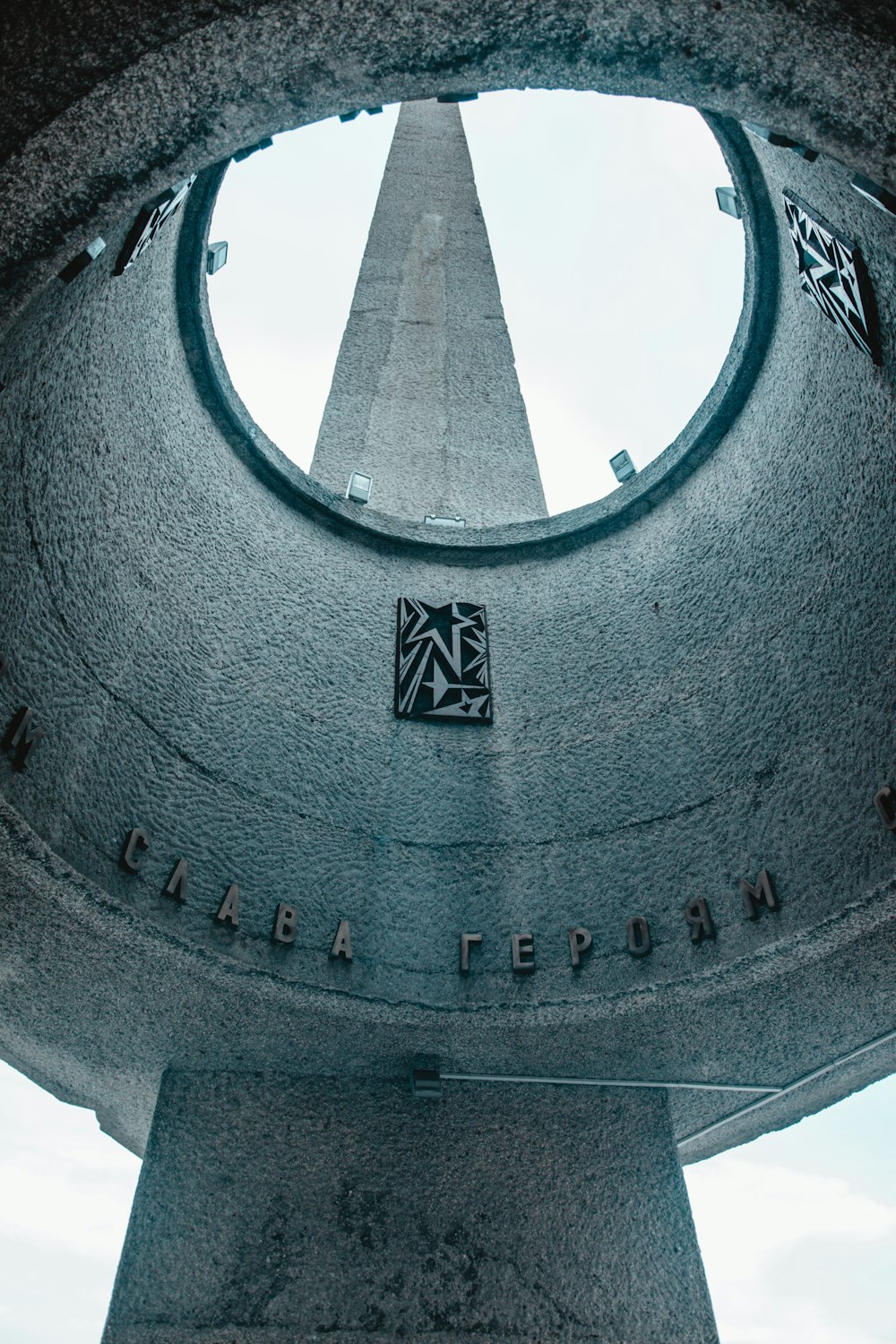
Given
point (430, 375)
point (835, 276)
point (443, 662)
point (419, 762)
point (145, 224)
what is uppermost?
point (430, 375)

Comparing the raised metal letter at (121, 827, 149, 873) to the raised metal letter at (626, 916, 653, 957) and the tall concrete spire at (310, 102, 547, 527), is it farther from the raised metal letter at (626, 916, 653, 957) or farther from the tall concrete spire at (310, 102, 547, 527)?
the tall concrete spire at (310, 102, 547, 527)

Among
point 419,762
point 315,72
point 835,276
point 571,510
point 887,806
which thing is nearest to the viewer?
point 315,72

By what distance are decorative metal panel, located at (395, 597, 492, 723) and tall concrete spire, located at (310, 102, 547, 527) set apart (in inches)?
87.5

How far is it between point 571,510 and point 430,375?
3.81 metres

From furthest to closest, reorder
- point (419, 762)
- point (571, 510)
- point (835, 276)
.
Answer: point (571, 510) < point (419, 762) < point (835, 276)

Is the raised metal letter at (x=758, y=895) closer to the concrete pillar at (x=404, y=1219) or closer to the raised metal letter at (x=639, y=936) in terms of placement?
the raised metal letter at (x=639, y=936)

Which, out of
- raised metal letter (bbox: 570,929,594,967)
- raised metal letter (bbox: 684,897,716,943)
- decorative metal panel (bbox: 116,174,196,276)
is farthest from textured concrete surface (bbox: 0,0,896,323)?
raised metal letter (bbox: 570,929,594,967)

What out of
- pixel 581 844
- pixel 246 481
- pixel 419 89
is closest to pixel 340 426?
pixel 246 481

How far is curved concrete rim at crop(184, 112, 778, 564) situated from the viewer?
515 cm

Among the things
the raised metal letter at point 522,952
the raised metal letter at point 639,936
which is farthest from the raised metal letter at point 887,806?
the raised metal letter at point 522,952

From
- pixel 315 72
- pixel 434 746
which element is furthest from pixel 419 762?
pixel 315 72

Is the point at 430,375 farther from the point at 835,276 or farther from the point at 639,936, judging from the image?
the point at 639,936

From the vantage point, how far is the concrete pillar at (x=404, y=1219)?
4.09 m

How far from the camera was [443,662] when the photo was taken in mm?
6000
